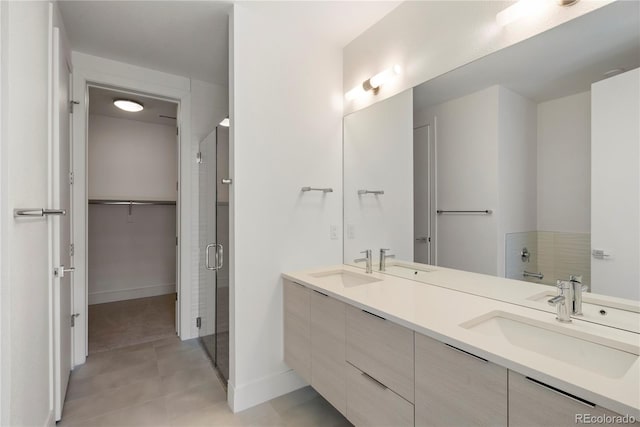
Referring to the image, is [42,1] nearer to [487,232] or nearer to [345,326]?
[345,326]

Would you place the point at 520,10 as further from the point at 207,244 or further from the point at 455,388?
the point at 207,244

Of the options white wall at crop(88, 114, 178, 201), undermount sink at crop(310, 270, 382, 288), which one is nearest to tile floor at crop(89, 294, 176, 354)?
white wall at crop(88, 114, 178, 201)

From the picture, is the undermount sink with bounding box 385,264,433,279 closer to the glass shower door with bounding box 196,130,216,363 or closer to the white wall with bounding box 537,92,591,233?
the white wall with bounding box 537,92,591,233

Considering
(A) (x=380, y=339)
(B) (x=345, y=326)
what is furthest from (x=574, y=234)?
(B) (x=345, y=326)

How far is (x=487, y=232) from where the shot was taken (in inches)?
60.8

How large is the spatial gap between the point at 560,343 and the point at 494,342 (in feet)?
0.99

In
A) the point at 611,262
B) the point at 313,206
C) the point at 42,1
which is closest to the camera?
the point at 611,262

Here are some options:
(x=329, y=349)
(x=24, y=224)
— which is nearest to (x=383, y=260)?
A: (x=329, y=349)

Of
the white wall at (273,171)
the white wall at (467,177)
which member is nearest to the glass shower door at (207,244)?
the white wall at (273,171)

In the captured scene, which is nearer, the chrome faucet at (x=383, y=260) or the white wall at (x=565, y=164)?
the white wall at (x=565, y=164)

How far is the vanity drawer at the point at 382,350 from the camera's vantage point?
47.2 inches

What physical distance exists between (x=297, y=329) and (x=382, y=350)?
29.8 inches

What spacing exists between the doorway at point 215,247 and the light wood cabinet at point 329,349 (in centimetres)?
71

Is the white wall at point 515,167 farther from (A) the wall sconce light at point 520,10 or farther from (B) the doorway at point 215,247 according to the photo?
(B) the doorway at point 215,247
